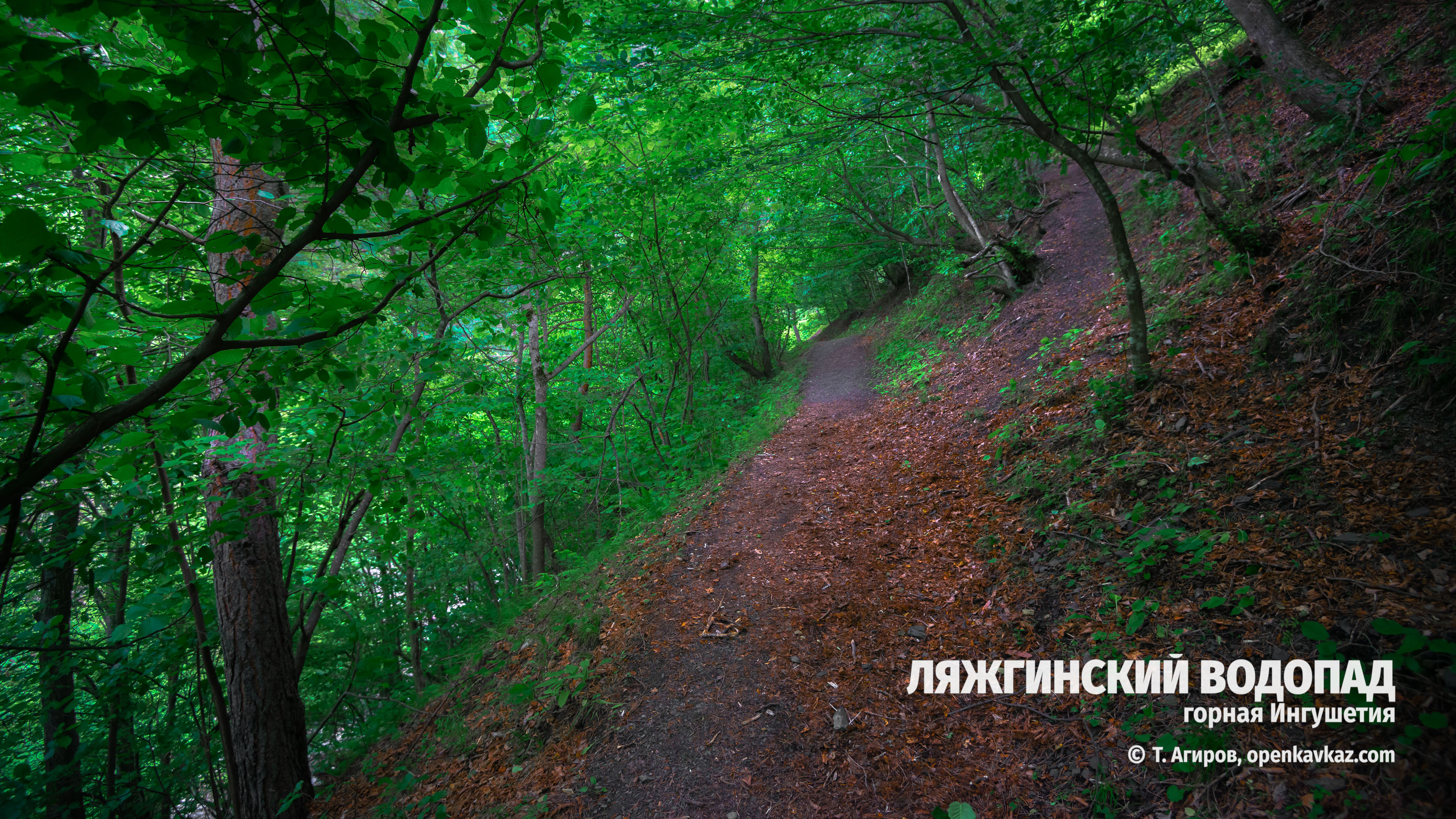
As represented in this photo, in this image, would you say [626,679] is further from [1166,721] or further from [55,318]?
[55,318]

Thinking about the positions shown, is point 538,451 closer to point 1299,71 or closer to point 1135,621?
point 1135,621

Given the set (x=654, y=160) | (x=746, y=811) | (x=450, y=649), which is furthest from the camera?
(x=450, y=649)

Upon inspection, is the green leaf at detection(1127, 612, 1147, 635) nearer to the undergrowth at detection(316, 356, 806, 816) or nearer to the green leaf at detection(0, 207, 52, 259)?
the undergrowth at detection(316, 356, 806, 816)

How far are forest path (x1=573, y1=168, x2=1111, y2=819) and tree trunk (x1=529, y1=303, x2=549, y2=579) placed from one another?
2.88 metres

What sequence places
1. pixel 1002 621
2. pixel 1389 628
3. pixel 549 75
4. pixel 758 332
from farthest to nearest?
pixel 758 332
pixel 1002 621
pixel 1389 628
pixel 549 75

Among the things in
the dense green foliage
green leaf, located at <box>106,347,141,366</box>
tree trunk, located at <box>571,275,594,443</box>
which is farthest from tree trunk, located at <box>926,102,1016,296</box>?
green leaf, located at <box>106,347,141,366</box>

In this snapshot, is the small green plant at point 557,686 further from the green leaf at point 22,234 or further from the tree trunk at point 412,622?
the tree trunk at point 412,622

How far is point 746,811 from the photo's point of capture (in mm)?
2887

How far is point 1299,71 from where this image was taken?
18.6 feet

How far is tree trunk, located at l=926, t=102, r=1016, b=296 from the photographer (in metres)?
9.83

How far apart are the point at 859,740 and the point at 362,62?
388cm

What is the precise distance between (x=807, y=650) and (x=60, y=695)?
25.9 ft

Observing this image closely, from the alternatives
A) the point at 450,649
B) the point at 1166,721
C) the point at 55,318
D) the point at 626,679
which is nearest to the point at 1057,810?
the point at 1166,721

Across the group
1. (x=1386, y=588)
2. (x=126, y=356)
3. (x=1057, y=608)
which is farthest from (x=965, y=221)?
(x=126, y=356)
